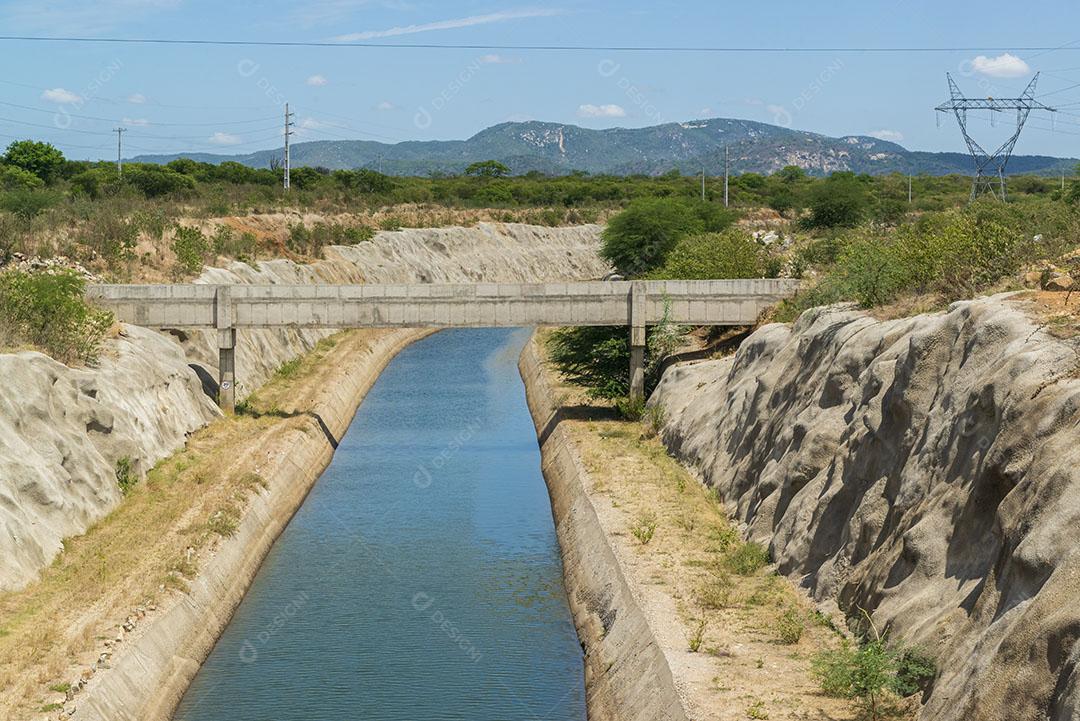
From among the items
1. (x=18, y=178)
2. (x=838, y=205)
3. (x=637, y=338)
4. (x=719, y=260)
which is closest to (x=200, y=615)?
(x=637, y=338)

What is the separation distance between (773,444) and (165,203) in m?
61.2

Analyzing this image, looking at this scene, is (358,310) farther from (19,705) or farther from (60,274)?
(19,705)

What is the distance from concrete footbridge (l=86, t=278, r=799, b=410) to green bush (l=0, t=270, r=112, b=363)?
5404 millimetres

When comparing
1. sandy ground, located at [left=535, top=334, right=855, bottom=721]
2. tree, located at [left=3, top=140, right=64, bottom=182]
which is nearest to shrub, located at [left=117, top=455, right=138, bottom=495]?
sandy ground, located at [left=535, top=334, right=855, bottom=721]

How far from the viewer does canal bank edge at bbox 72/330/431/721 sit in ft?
68.3

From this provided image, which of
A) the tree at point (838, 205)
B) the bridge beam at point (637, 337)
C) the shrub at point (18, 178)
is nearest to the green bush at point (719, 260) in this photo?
the bridge beam at point (637, 337)

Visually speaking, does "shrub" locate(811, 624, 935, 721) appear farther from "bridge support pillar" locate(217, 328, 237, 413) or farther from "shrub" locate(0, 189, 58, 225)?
"shrub" locate(0, 189, 58, 225)

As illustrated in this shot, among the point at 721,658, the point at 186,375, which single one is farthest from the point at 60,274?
the point at 721,658

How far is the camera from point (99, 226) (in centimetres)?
5966

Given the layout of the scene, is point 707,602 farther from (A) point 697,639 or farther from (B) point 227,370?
(B) point 227,370

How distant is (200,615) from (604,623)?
8.63 metres

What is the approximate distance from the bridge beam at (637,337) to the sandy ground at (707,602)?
7.90m

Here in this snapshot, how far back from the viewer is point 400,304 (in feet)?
146

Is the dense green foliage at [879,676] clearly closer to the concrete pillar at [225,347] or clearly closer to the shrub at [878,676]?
the shrub at [878,676]
